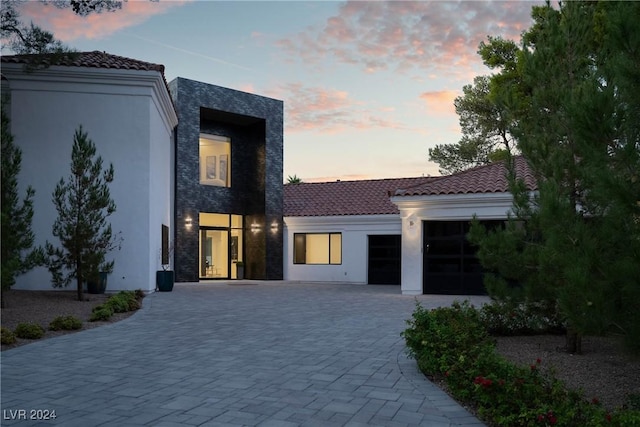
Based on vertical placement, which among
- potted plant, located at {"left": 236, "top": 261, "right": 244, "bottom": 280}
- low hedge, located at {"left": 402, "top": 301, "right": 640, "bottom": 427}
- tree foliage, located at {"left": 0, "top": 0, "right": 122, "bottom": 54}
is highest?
tree foliage, located at {"left": 0, "top": 0, "right": 122, "bottom": 54}

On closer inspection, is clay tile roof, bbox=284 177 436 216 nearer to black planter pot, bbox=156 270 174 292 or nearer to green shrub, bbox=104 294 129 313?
black planter pot, bbox=156 270 174 292

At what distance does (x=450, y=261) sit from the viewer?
1903cm

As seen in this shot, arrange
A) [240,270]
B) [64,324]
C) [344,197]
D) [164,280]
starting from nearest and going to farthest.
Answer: [64,324] < [164,280] < [240,270] < [344,197]

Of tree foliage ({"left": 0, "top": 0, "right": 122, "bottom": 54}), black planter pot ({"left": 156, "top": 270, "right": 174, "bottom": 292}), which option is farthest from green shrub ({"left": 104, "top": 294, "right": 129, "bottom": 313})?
tree foliage ({"left": 0, "top": 0, "right": 122, "bottom": 54})

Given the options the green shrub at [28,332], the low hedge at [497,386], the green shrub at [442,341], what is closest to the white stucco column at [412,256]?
the green shrub at [442,341]

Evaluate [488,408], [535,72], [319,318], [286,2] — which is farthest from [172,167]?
[488,408]

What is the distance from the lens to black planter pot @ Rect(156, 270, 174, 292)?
60.9ft

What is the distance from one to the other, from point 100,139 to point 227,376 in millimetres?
12635

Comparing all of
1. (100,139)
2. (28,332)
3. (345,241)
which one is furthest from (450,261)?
(28,332)

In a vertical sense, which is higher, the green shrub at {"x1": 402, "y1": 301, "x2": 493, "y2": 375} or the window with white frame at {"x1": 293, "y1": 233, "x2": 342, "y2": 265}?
the window with white frame at {"x1": 293, "y1": 233, "x2": 342, "y2": 265}

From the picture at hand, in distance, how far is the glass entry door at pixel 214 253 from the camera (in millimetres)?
25688

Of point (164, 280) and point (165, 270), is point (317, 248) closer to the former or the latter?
point (165, 270)

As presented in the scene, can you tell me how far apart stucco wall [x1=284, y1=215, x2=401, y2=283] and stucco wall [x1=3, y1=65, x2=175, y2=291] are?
979 cm

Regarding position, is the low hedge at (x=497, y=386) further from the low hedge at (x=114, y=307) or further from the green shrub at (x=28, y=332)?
the low hedge at (x=114, y=307)
